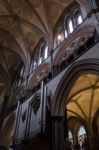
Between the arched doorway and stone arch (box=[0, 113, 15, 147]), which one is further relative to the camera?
stone arch (box=[0, 113, 15, 147])

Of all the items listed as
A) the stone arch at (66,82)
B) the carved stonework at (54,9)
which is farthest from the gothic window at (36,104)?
the carved stonework at (54,9)

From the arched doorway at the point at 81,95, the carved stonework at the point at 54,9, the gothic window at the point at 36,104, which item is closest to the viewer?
the arched doorway at the point at 81,95

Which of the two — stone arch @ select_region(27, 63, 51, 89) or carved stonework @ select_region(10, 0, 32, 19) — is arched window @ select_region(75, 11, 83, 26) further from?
carved stonework @ select_region(10, 0, 32, 19)

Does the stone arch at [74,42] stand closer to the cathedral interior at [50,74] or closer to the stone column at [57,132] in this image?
the cathedral interior at [50,74]

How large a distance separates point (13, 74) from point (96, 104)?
8997 millimetres

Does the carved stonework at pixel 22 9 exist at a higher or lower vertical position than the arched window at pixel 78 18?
higher

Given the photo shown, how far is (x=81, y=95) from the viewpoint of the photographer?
1325 centimetres

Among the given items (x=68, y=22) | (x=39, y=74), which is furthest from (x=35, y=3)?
(x=39, y=74)

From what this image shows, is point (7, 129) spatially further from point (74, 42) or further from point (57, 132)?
point (74, 42)

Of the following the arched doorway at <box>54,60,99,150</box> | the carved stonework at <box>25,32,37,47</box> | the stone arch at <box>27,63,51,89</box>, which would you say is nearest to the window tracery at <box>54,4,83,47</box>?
the stone arch at <box>27,63,51,89</box>

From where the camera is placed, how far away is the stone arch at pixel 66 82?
27.0 feet

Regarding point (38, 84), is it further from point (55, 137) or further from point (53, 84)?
point (55, 137)

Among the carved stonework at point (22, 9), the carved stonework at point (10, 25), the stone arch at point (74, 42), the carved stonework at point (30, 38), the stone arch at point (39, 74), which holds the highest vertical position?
the carved stonework at point (22, 9)

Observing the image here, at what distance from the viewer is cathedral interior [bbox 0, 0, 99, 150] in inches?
325
